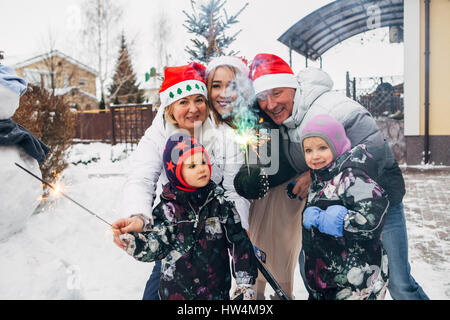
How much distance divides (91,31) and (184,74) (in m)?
1.11

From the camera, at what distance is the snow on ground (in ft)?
6.54

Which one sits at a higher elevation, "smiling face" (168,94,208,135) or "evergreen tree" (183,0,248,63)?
"evergreen tree" (183,0,248,63)

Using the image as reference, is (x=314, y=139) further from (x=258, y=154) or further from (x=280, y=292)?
(x=280, y=292)

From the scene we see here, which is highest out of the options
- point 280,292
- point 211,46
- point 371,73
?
point 211,46

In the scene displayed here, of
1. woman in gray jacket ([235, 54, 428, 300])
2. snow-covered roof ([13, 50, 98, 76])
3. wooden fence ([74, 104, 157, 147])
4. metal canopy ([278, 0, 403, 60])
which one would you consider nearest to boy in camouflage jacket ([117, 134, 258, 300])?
woman in gray jacket ([235, 54, 428, 300])

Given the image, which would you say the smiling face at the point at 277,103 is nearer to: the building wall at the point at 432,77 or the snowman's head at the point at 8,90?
the snowman's head at the point at 8,90

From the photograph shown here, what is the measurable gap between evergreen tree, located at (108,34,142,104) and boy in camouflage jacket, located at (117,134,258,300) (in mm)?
1121

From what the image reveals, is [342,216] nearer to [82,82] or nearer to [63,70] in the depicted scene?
[63,70]

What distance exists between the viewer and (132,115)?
583 cm

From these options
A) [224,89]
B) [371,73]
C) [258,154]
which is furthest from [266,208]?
[371,73]

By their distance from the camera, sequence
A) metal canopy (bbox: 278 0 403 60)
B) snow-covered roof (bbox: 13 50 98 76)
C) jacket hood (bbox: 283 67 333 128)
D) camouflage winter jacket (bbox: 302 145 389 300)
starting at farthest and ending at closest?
1. snow-covered roof (bbox: 13 50 98 76)
2. metal canopy (bbox: 278 0 403 60)
3. jacket hood (bbox: 283 67 333 128)
4. camouflage winter jacket (bbox: 302 145 389 300)

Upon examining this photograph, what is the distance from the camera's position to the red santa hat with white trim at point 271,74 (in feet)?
5.32

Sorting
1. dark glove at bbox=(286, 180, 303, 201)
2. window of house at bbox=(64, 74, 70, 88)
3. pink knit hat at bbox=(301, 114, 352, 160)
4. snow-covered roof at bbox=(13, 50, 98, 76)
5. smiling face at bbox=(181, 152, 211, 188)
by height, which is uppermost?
window of house at bbox=(64, 74, 70, 88)

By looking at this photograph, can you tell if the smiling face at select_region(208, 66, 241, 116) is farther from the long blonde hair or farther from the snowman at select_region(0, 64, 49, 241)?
the snowman at select_region(0, 64, 49, 241)
